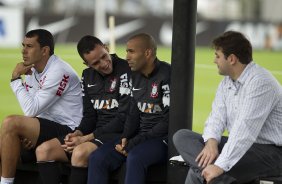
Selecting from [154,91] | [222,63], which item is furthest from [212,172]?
[154,91]

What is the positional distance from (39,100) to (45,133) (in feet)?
0.89

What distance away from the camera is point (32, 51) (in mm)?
6273

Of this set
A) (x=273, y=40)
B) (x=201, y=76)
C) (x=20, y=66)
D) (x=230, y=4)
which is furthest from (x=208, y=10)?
(x=20, y=66)

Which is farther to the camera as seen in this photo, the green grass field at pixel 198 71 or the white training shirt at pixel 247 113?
the green grass field at pixel 198 71

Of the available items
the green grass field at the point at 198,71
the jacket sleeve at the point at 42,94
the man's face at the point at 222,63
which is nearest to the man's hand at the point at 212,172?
the man's face at the point at 222,63

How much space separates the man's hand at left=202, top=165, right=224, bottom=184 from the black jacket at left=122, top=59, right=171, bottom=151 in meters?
0.99

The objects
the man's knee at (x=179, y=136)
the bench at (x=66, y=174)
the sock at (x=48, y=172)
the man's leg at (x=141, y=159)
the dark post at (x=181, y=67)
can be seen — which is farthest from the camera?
the sock at (x=48, y=172)

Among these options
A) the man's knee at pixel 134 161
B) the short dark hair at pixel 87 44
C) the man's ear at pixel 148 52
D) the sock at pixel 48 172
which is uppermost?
the short dark hair at pixel 87 44

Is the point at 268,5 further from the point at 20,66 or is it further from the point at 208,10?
the point at 20,66

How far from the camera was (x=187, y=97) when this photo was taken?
5531 millimetres

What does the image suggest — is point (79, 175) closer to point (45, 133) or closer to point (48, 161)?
point (48, 161)

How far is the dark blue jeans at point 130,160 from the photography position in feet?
17.4

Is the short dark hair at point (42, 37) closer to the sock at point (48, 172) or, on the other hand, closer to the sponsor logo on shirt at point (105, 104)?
the sponsor logo on shirt at point (105, 104)

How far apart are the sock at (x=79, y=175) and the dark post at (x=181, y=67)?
2.11ft
